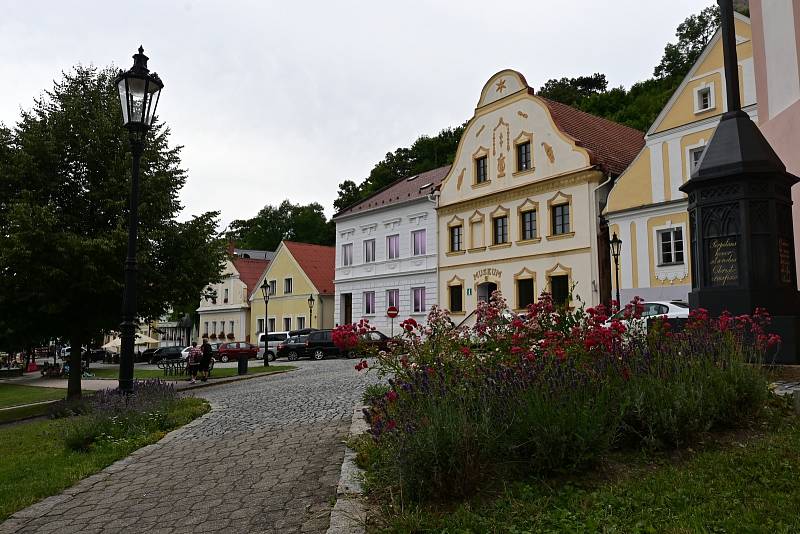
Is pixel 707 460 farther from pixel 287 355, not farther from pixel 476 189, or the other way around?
pixel 287 355

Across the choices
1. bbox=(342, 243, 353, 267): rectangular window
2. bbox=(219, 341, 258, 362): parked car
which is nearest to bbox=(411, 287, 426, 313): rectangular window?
bbox=(342, 243, 353, 267): rectangular window

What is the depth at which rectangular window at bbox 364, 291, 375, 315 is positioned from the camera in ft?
126

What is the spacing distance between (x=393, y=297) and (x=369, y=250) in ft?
12.4

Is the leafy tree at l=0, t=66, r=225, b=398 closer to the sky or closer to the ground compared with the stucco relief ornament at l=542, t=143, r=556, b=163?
closer to the ground

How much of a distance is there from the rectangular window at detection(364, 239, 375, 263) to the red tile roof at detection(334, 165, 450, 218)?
2042 mm

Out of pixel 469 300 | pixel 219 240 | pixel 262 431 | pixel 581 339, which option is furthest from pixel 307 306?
pixel 581 339

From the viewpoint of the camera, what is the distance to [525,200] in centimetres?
3017

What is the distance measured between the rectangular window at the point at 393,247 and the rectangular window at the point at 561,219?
35.6 feet

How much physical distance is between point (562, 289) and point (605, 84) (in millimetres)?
44797

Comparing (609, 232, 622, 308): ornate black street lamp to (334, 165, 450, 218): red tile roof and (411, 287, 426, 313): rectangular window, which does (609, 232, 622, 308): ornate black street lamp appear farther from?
(334, 165, 450, 218): red tile roof

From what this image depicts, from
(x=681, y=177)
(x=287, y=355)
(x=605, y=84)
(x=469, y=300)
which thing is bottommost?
(x=287, y=355)

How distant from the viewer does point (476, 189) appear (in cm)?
3284

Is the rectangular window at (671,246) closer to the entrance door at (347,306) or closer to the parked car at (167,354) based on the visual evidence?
the entrance door at (347,306)

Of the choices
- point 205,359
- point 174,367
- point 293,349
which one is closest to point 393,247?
point 293,349
